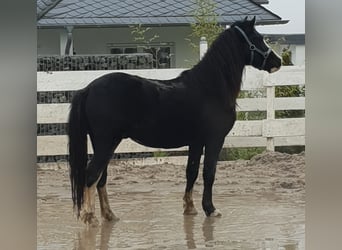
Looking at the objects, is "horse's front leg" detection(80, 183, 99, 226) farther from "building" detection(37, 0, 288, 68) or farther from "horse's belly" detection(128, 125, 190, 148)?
"building" detection(37, 0, 288, 68)

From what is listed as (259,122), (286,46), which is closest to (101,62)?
(259,122)

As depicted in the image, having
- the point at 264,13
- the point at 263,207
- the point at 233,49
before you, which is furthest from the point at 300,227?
the point at 264,13

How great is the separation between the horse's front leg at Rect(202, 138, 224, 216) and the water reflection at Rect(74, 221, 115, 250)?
633 mm

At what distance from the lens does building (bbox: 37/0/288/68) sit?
629cm

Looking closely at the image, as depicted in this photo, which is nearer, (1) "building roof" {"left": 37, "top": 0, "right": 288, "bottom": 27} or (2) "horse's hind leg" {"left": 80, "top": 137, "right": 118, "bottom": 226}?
(2) "horse's hind leg" {"left": 80, "top": 137, "right": 118, "bottom": 226}

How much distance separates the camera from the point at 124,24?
6.46 meters

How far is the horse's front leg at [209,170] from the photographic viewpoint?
13.7ft

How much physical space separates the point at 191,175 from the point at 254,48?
0.94 m

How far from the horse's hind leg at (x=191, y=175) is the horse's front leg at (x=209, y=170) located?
8 centimetres

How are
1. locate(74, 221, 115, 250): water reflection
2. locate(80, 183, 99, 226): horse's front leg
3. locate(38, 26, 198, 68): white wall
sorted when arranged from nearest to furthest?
locate(74, 221, 115, 250): water reflection
locate(80, 183, 99, 226): horse's front leg
locate(38, 26, 198, 68): white wall

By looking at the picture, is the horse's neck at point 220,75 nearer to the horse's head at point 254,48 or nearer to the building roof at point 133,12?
the horse's head at point 254,48

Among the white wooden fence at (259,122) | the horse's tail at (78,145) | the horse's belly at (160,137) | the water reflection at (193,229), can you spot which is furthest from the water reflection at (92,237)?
the white wooden fence at (259,122)

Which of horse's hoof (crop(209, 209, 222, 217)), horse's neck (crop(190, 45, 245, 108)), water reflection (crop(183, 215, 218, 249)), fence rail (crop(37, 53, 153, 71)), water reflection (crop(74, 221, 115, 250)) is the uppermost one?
fence rail (crop(37, 53, 153, 71))

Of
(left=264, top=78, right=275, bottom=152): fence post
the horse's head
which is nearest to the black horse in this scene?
the horse's head
